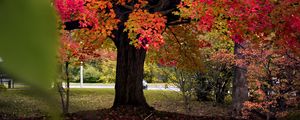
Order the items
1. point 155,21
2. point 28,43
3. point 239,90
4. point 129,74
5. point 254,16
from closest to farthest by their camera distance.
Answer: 1. point 28,43
2. point 254,16
3. point 155,21
4. point 129,74
5. point 239,90

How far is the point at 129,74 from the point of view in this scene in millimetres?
12984

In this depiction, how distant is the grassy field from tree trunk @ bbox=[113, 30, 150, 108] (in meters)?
3.26

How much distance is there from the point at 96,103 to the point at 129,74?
356 inches

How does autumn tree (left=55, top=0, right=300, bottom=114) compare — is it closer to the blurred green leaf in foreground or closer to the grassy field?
the grassy field

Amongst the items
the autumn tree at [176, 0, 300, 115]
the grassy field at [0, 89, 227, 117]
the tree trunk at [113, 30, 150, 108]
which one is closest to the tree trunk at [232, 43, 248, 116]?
the grassy field at [0, 89, 227, 117]

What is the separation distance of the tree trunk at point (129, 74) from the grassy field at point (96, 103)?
326 cm

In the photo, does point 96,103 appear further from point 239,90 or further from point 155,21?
point 155,21

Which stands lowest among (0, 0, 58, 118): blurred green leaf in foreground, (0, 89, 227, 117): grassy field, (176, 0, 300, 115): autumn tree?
(0, 89, 227, 117): grassy field

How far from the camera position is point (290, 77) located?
1409cm

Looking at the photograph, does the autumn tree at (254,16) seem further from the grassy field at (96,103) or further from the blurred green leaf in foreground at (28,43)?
the blurred green leaf in foreground at (28,43)

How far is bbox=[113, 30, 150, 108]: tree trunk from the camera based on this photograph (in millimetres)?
12898

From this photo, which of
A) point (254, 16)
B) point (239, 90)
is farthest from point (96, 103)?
point (254, 16)

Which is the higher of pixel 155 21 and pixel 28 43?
pixel 155 21

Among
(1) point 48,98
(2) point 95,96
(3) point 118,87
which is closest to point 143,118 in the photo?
(3) point 118,87
